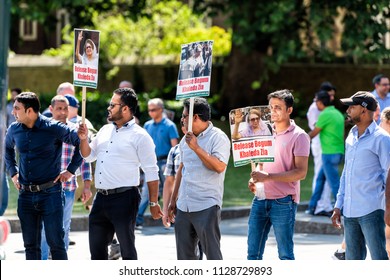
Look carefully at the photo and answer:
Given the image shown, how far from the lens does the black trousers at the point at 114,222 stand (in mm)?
9781

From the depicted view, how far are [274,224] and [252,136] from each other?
0.81 meters

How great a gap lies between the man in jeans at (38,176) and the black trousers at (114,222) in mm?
462

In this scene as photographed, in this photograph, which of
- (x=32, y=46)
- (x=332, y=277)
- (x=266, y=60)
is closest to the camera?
(x=332, y=277)

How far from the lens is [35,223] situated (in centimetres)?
1025

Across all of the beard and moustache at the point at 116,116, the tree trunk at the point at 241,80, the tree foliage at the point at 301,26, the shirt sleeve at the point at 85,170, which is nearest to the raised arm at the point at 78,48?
the beard and moustache at the point at 116,116

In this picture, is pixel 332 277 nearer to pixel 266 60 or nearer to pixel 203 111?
pixel 203 111

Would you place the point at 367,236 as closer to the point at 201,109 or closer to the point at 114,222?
the point at 201,109

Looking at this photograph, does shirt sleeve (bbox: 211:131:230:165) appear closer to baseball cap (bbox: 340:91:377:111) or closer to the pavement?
baseball cap (bbox: 340:91:377:111)

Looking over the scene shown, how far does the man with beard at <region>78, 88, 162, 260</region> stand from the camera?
980cm

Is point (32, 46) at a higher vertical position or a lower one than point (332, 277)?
A: higher

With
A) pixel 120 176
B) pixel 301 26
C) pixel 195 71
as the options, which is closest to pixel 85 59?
pixel 195 71

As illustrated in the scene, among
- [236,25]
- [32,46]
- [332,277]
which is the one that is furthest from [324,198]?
[32,46]

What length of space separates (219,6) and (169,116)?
11.3m

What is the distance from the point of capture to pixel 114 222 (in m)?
9.79
